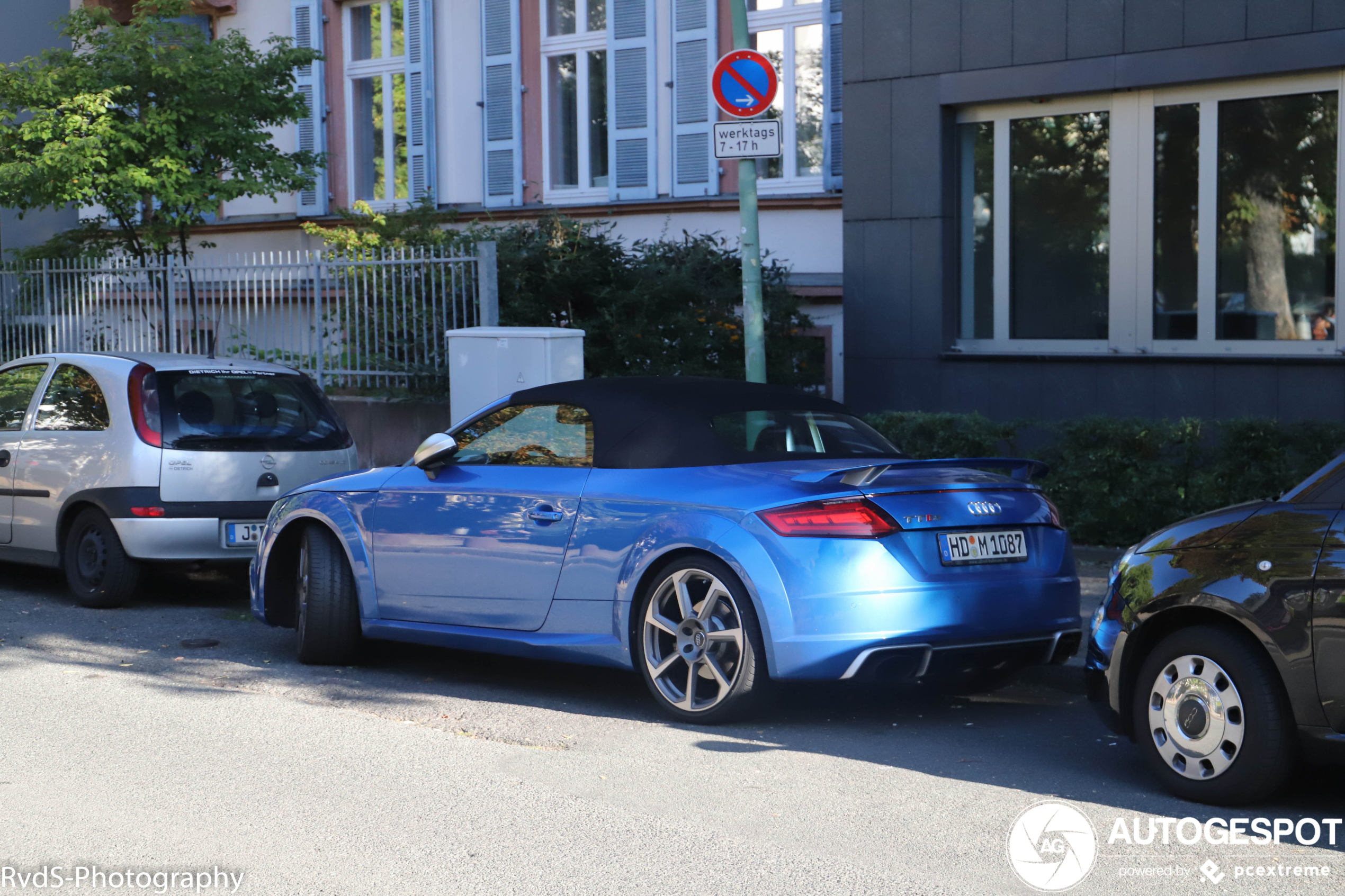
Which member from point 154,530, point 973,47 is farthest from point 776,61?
point 154,530

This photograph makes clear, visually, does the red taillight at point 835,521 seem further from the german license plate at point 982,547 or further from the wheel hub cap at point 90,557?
the wheel hub cap at point 90,557

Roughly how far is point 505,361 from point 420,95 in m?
9.08

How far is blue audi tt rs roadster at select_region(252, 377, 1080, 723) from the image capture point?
5.64 meters

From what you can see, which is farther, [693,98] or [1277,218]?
[693,98]

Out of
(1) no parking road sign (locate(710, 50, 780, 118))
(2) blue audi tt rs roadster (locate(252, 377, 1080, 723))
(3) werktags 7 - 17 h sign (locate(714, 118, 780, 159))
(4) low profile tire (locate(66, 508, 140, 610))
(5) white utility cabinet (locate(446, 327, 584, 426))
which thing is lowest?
(4) low profile tire (locate(66, 508, 140, 610))

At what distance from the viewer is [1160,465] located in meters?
9.75

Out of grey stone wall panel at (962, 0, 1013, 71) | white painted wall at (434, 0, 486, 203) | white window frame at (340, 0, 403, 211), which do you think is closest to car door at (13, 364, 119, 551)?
grey stone wall panel at (962, 0, 1013, 71)

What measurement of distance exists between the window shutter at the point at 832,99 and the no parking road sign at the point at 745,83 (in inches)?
258

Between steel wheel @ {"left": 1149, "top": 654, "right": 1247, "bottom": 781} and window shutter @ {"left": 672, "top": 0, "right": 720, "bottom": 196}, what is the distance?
12.4 m

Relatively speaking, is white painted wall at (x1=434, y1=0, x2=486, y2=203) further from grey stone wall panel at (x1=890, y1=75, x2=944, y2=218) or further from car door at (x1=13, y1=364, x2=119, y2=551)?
car door at (x1=13, y1=364, x2=119, y2=551)

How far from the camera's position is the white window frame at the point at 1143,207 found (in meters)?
11.7

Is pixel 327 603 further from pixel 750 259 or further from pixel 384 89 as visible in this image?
pixel 384 89

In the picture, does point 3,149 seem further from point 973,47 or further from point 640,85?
point 973,47

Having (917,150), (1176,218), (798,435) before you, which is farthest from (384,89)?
(798,435)
